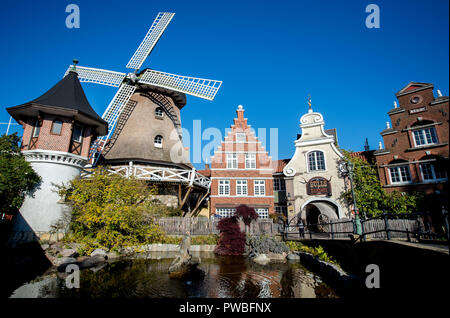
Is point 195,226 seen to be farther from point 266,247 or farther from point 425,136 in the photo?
point 425,136

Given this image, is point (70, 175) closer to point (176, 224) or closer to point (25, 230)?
point (25, 230)

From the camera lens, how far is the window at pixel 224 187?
2297 centimetres

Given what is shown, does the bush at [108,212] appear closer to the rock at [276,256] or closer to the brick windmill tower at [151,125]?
the brick windmill tower at [151,125]

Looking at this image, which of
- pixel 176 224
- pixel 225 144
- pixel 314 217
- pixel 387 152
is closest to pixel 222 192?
pixel 225 144

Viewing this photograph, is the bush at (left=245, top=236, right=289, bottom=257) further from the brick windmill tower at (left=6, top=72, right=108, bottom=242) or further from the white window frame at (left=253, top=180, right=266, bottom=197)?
the brick windmill tower at (left=6, top=72, right=108, bottom=242)

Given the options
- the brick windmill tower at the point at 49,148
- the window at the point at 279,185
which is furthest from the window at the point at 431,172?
the brick windmill tower at the point at 49,148

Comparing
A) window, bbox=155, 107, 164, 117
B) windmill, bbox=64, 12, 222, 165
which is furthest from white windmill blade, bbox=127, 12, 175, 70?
window, bbox=155, 107, 164, 117

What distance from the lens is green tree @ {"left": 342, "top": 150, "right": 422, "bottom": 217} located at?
16953 millimetres

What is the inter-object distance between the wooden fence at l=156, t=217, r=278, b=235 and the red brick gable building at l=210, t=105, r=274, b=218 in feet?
14.7

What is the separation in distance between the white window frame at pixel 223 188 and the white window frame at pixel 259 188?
272 cm

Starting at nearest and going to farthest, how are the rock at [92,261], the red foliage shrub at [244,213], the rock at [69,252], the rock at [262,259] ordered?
the rock at [92,261] → the rock at [69,252] → the rock at [262,259] → the red foliage shrub at [244,213]

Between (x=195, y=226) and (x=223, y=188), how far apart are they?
6762 millimetres

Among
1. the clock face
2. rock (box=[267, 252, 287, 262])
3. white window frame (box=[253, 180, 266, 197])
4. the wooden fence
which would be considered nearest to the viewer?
rock (box=[267, 252, 287, 262])
